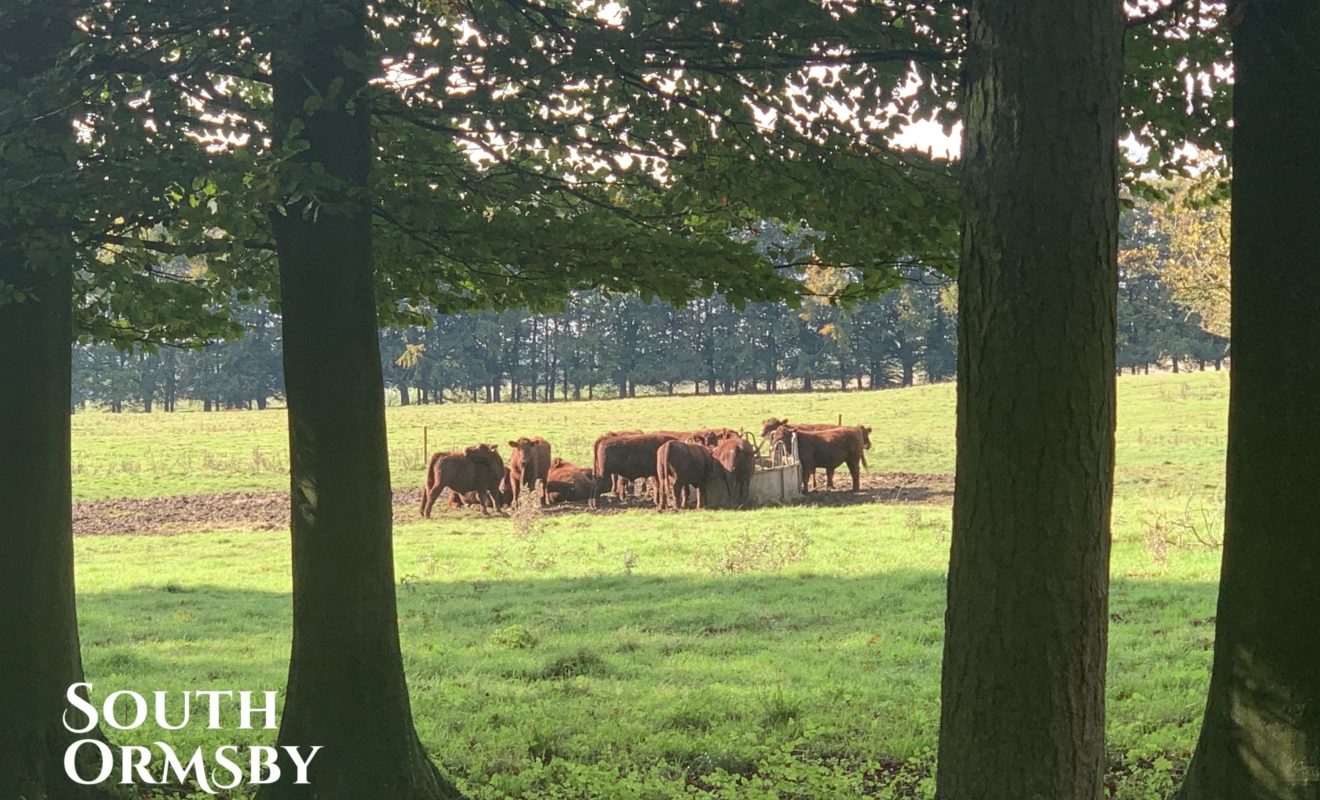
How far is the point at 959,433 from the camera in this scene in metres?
3.68

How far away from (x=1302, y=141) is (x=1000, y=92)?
1.32m

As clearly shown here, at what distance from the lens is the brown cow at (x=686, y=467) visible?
73.1 ft

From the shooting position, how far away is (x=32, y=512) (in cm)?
559

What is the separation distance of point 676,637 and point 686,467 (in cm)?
1174

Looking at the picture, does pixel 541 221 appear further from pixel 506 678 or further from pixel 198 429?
pixel 198 429

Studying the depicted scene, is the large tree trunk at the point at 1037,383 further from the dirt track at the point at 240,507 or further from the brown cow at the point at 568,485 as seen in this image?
the brown cow at the point at 568,485

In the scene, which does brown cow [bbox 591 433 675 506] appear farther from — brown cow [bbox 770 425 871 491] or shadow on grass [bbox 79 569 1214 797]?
shadow on grass [bbox 79 569 1214 797]

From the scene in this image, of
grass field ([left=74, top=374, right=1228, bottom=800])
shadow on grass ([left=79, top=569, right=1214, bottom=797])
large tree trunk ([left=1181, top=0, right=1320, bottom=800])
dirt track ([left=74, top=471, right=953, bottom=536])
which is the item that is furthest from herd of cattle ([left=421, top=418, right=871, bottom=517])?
large tree trunk ([left=1181, top=0, right=1320, bottom=800])

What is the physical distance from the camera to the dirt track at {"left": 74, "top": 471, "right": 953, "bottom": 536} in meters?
21.3

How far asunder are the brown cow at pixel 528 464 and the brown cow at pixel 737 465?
3.74 m

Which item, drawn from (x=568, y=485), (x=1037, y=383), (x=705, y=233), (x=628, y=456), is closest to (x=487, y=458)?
(x=568, y=485)

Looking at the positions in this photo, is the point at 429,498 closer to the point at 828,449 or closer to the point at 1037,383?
the point at 828,449

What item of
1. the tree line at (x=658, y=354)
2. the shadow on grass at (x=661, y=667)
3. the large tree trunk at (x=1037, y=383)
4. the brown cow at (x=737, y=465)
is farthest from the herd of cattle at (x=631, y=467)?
the tree line at (x=658, y=354)

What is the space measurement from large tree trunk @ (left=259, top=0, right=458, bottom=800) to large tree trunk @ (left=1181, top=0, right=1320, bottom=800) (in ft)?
12.0
